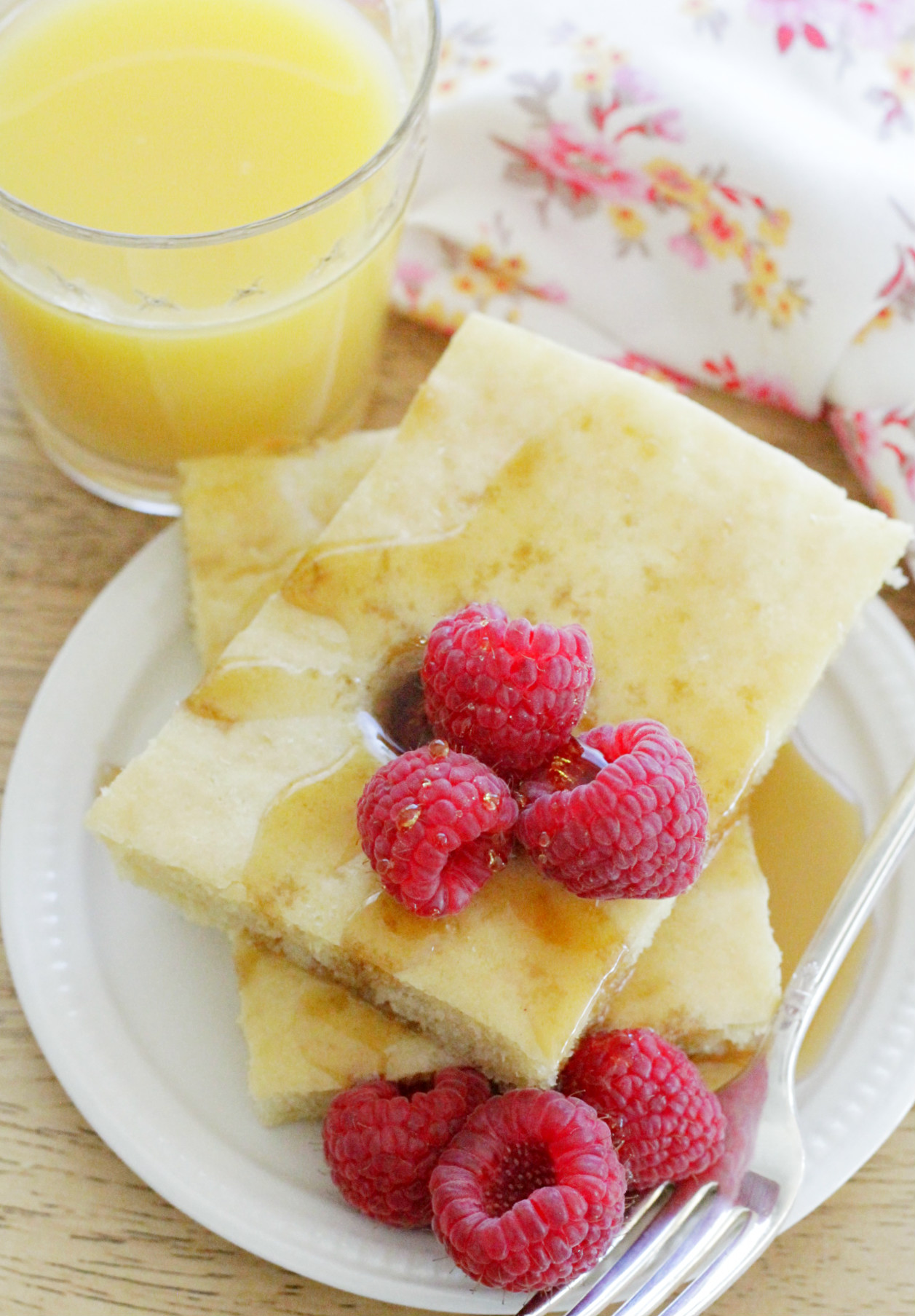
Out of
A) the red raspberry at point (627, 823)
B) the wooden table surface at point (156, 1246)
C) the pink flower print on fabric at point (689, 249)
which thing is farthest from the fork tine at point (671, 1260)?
the pink flower print on fabric at point (689, 249)

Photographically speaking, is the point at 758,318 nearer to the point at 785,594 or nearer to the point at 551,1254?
the point at 785,594

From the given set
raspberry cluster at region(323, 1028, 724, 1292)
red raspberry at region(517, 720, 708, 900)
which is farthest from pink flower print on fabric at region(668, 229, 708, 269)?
raspberry cluster at region(323, 1028, 724, 1292)

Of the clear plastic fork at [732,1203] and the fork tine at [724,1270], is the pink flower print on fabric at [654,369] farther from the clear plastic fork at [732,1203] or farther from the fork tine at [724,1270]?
the fork tine at [724,1270]

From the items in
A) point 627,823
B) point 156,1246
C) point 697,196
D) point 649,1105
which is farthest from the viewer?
point 697,196

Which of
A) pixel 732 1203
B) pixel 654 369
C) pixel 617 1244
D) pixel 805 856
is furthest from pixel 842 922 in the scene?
pixel 654 369

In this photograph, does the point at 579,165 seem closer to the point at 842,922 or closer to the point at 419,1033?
the point at 842,922

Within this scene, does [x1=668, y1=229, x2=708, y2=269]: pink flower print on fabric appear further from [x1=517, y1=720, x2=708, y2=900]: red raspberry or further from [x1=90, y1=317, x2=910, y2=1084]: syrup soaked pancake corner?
[x1=517, y1=720, x2=708, y2=900]: red raspberry
